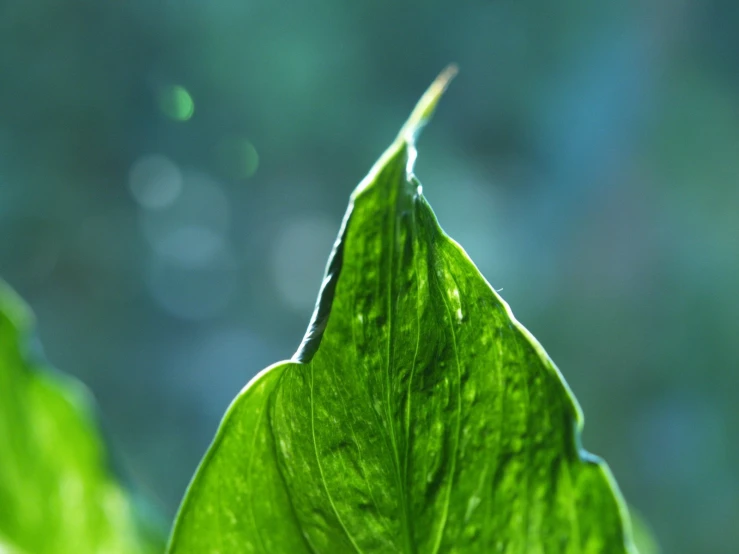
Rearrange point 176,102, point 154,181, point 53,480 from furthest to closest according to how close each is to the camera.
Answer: point 154,181 → point 176,102 → point 53,480

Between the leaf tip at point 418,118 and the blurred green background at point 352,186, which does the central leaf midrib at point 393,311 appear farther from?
the blurred green background at point 352,186

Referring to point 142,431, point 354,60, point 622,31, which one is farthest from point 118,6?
point 622,31

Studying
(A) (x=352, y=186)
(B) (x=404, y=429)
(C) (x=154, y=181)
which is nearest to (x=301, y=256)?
(A) (x=352, y=186)

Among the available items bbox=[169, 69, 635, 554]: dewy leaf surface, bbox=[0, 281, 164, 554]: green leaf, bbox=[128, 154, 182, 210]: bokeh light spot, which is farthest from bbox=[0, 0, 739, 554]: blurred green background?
bbox=[169, 69, 635, 554]: dewy leaf surface

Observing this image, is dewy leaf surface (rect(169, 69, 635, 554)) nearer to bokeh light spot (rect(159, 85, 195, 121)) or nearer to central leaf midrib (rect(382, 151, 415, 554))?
central leaf midrib (rect(382, 151, 415, 554))

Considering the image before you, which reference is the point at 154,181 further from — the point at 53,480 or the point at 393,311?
the point at 393,311
